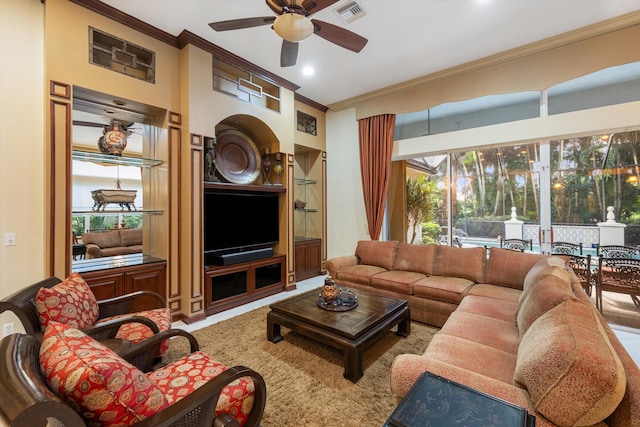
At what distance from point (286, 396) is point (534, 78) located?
14.9ft

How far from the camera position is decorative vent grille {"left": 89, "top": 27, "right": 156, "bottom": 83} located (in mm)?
2909

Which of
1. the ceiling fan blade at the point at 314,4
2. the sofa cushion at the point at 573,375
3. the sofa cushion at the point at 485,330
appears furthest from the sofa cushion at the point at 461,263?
the ceiling fan blade at the point at 314,4

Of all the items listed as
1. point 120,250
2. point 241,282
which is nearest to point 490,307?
point 241,282

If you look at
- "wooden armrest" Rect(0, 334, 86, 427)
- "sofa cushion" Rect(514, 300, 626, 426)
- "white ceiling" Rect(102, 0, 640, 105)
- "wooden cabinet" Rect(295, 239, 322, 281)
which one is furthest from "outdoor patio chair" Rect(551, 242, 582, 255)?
"wooden armrest" Rect(0, 334, 86, 427)

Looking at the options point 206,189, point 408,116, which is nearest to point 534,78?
point 408,116

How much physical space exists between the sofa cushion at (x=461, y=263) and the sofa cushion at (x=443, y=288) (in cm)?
10

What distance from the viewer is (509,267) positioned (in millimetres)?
3201

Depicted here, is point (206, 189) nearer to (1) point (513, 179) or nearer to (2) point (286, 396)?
(2) point (286, 396)

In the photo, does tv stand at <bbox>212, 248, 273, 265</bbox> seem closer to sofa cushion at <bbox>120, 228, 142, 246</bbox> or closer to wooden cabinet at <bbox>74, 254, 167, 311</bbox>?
wooden cabinet at <bbox>74, 254, 167, 311</bbox>

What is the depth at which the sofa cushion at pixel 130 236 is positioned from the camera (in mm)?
3477

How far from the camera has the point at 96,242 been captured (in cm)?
319

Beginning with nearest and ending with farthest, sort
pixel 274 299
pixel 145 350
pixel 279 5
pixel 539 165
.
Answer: pixel 145 350 → pixel 279 5 → pixel 539 165 → pixel 274 299

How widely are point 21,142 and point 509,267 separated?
205 inches

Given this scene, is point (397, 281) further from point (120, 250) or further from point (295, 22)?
point (120, 250)
